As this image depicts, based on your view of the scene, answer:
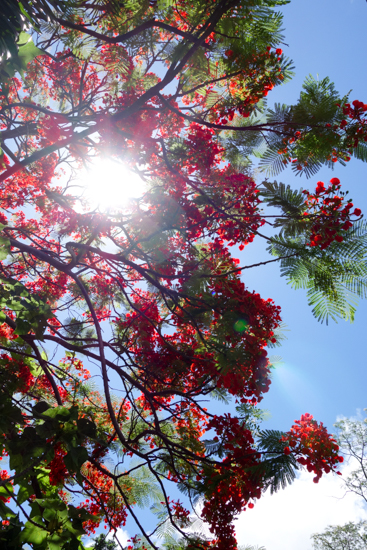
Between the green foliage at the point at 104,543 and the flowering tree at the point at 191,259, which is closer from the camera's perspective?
the flowering tree at the point at 191,259

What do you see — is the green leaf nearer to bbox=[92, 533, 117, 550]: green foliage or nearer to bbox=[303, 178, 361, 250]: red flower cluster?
bbox=[303, 178, 361, 250]: red flower cluster

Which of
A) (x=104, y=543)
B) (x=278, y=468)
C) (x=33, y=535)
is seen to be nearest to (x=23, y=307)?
(x=33, y=535)

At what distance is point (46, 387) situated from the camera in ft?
18.4

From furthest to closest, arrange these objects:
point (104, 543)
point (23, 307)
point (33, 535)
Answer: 1. point (104, 543)
2. point (23, 307)
3. point (33, 535)

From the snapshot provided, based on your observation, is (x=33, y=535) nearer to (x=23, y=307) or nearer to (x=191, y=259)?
(x=23, y=307)

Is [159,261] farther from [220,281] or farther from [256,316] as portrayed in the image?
[256,316]

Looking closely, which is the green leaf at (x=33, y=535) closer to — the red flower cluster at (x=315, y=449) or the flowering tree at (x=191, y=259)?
the flowering tree at (x=191, y=259)

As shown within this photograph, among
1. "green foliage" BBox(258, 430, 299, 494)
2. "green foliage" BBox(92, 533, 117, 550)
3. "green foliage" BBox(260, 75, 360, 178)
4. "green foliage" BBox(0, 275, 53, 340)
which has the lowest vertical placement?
"green foliage" BBox(92, 533, 117, 550)

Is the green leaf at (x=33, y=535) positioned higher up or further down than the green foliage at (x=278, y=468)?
further down

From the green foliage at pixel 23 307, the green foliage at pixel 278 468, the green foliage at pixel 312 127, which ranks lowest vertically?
the green foliage at pixel 278 468

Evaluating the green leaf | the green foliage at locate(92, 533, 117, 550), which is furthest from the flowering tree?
the green foliage at locate(92, 533, 117, 550)

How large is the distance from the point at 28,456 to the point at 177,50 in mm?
3676

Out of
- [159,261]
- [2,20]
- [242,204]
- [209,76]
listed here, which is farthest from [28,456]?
[209,76]

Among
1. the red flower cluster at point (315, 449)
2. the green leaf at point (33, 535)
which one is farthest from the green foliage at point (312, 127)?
the green leaf at point (33, 535)
